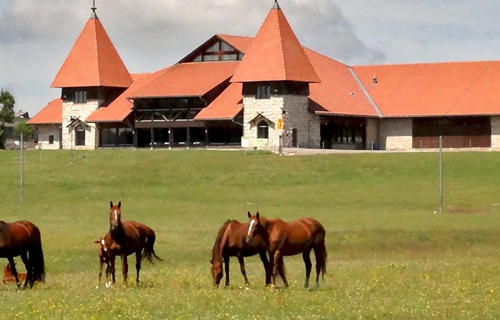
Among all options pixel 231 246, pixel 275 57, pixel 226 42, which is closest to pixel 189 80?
pixel 226 42

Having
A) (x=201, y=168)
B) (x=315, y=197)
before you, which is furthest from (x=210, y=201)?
(x=201, y=168)

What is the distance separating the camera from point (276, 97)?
276 feet

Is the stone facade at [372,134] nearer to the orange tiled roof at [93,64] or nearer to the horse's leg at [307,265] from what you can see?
the orange tiled roof at [93,64]

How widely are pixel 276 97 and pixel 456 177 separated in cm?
2159

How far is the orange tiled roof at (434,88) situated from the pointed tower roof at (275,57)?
373 inches

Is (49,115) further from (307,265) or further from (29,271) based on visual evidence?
(307,265)

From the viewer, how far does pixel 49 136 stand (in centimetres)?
10394

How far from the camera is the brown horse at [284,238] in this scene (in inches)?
894

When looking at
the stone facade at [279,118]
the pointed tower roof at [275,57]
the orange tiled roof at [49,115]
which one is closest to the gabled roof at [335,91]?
the stone facade at [279,118]

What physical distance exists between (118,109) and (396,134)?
2253cm

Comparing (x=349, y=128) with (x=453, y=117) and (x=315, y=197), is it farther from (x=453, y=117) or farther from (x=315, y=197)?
(x=315, y=197)

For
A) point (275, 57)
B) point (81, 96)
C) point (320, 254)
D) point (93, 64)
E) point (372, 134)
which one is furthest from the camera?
point (93, 64)

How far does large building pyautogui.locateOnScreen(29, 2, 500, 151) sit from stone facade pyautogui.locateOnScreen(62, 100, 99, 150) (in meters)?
0.08

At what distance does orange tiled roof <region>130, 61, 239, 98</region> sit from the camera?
88.4 meters
